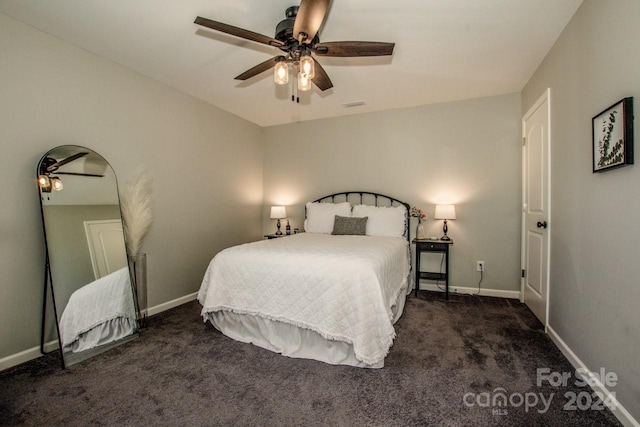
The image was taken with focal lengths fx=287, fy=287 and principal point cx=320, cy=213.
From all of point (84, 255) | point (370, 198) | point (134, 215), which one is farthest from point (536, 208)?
point (84, 255)

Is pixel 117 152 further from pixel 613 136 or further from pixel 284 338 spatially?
pixel 613 136

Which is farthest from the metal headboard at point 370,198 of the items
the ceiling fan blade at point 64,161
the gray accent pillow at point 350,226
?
the ceiling fan blade at point 64,161

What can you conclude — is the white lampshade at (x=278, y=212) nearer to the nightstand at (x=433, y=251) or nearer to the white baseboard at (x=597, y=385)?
the nightstand at (x=433, y=251)

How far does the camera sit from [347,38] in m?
2.40

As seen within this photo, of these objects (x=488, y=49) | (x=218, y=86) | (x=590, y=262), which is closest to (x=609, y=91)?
(x=590, y=262)

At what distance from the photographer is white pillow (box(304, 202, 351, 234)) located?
13.4 feet

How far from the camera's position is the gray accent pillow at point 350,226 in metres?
3.76

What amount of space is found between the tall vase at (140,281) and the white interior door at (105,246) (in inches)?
5.0

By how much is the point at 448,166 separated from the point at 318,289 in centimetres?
274

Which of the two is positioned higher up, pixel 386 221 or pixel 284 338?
pixel 386 221

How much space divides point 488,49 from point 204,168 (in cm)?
339

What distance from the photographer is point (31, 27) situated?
2.24 m

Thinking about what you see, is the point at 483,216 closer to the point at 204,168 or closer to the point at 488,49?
the point at 488,49

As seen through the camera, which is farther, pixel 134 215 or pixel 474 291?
pixel 474 291
